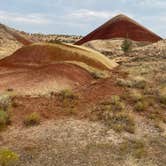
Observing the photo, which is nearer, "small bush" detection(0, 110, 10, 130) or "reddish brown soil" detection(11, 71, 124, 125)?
"small bush" detection(0, 110, 10, 130)

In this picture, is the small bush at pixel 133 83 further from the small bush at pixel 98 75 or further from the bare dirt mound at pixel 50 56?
the bare dirt mound at pixel 50 56

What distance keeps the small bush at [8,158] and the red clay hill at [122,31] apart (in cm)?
7269

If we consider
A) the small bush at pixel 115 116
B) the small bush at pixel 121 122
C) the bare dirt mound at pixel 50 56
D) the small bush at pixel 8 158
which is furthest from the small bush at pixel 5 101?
the bare dirt mound at pixel 50 56

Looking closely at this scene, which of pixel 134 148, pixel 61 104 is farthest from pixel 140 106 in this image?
pixel 134 148

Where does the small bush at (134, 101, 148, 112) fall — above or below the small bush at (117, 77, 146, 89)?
below

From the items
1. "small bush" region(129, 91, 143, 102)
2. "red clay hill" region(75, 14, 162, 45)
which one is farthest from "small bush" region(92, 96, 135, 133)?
"red clay hill" region(75, 14, 162, 45)

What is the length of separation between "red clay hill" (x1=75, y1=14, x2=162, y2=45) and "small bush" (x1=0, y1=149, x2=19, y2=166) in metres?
72.7

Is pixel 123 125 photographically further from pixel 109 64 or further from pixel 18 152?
pixel 109 64

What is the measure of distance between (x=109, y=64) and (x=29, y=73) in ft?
34.3

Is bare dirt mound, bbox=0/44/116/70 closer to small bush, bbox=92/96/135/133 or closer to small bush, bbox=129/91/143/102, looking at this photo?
small bush, bbox=129/91/143/102

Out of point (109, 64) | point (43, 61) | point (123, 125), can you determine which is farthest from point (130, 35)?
point (123, 125)

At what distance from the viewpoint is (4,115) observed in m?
23.4

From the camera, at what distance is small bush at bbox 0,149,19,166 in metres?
19.3

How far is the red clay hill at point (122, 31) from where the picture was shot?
92.6 m
